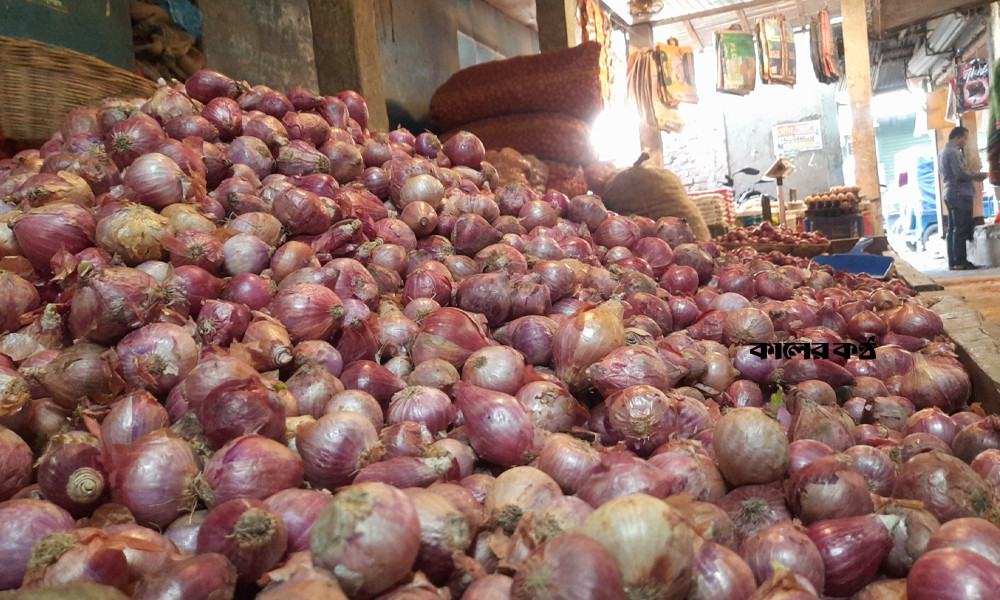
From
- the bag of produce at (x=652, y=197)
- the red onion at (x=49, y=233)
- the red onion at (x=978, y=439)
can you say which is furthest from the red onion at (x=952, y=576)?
the bag of produce at (x=652, y=197)

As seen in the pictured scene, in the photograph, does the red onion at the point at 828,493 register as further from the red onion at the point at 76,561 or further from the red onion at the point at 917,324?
the red onion at the point at 917,324

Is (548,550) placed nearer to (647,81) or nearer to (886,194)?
Answer: (647,81)

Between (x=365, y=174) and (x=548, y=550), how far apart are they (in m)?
2.18

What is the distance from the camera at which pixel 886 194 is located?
23438mm

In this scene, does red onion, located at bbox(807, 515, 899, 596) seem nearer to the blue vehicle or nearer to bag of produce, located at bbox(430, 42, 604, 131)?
bag of produce, located at bbox(430, 42, 604, 131)

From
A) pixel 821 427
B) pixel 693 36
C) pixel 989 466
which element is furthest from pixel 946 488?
pixel 693 36

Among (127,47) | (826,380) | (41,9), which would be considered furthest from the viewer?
(127,47)

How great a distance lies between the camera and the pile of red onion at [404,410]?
886mm

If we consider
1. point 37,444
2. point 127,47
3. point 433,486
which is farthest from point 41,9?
point 433,486

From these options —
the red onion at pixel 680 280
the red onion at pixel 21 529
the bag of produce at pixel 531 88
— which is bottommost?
the red onion at pixel 21 529

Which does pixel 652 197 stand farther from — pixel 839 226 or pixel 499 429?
pixel 839 226

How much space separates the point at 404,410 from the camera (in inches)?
54.6

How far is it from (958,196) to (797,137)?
4.48 m

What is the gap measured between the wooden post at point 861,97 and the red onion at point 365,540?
10774 millimetres
